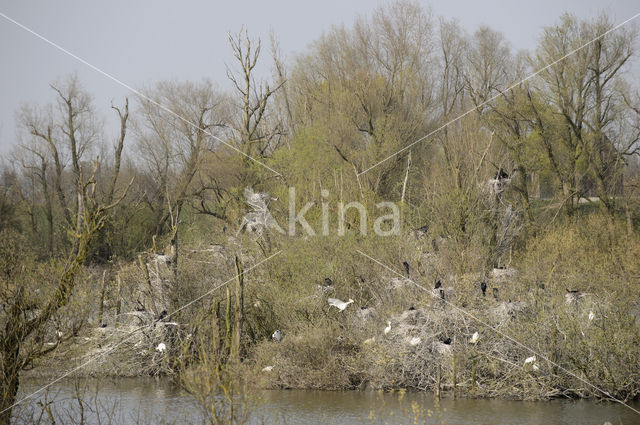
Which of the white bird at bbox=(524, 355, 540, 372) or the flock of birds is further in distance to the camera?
the flock of birds

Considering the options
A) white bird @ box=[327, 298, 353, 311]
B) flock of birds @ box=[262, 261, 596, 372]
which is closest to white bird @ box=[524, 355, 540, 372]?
flock of birds @ box=[262, 261, 596, 372]

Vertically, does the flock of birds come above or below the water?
above

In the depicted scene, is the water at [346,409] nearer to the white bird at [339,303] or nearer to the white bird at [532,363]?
the white bird at [532,363]

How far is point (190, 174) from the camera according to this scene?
31.4 meters

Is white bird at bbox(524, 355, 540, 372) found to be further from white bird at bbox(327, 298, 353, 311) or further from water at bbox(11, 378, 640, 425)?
white bird at bbox(327, 298, 353, 311)

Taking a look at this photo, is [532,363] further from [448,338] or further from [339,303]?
[339,303]

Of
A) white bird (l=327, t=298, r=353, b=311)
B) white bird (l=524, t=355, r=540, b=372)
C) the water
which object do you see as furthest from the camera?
white bird (l=327, t=298, r=353, b=311)

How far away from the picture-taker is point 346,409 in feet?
41.2

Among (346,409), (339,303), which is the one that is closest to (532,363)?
(346,409)

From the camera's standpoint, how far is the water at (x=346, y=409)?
11.5 metres

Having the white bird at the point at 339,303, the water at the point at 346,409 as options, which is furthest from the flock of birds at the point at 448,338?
the water at the point at 346,409

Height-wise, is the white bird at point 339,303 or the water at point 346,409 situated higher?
the white bird at point 339,303

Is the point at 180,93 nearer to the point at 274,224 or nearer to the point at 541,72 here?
the point at 541,72

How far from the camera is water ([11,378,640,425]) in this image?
11520mm
